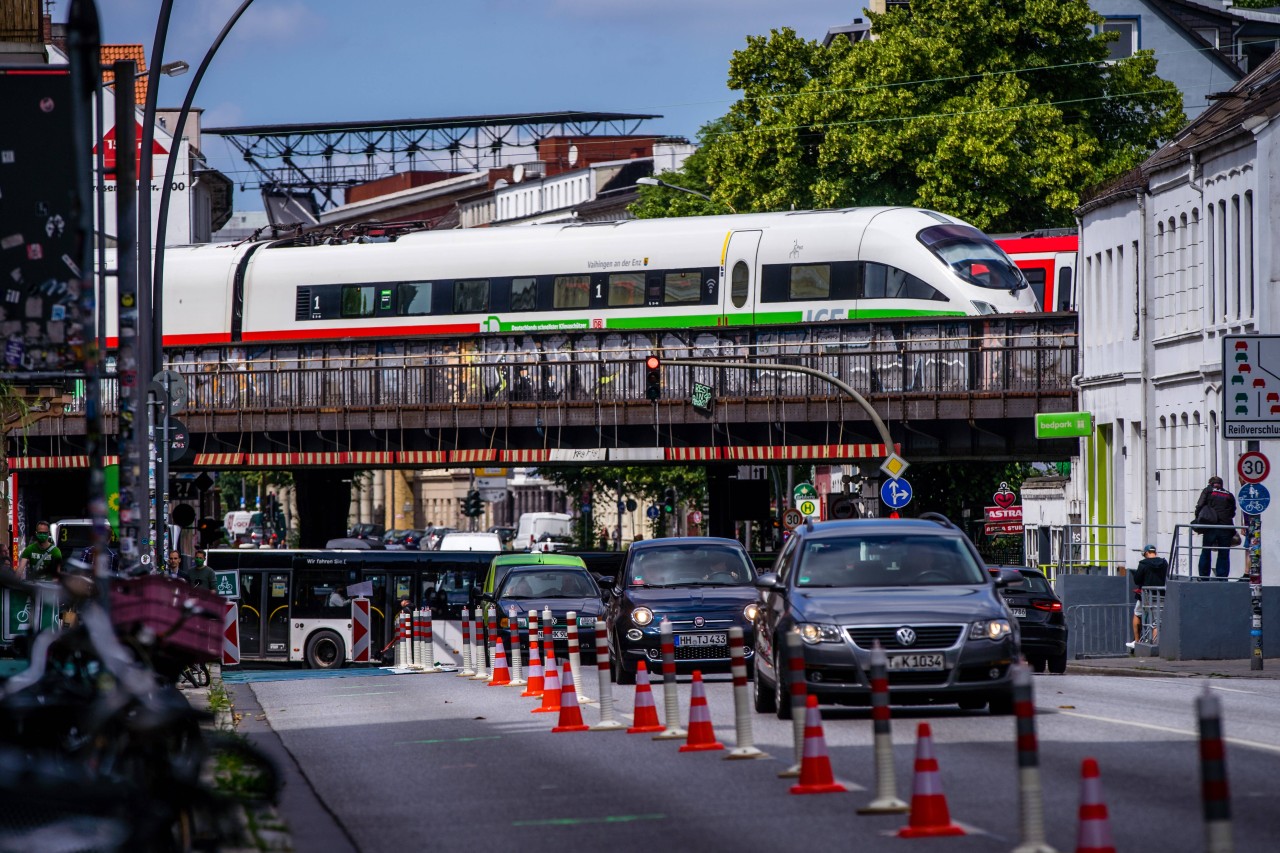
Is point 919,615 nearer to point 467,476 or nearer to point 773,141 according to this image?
point 773,141

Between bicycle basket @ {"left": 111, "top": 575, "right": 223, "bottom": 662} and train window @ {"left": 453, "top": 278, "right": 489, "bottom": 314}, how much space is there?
43.3 metres

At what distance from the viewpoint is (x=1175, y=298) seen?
4119 centimetres

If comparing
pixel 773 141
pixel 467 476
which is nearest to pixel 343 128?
pixel 467 476

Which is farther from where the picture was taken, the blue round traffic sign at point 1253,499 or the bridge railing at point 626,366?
the bridge railing at point 626,366

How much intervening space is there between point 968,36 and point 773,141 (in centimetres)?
592

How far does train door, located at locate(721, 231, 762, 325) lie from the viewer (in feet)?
162

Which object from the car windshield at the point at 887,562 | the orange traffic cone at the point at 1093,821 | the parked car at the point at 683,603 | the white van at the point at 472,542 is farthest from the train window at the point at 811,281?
the orange traffic cone at the point at 1093,821

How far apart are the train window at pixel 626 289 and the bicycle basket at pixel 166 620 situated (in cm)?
4096

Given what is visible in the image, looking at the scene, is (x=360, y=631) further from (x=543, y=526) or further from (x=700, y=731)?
(x=543, y=526)

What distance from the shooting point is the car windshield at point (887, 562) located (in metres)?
17.9

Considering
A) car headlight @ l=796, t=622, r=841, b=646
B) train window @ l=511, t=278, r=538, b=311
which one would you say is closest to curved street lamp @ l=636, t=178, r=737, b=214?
train window @ l=511, t=278, r=538, b=311

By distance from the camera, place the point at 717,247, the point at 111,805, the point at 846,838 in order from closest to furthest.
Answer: the point at 111,805
the point at 846,838
the point at 717,247

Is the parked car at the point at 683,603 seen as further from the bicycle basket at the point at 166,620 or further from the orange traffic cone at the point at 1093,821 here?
the orange traffic cone at the point at 1093,821

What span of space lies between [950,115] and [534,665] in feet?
133
